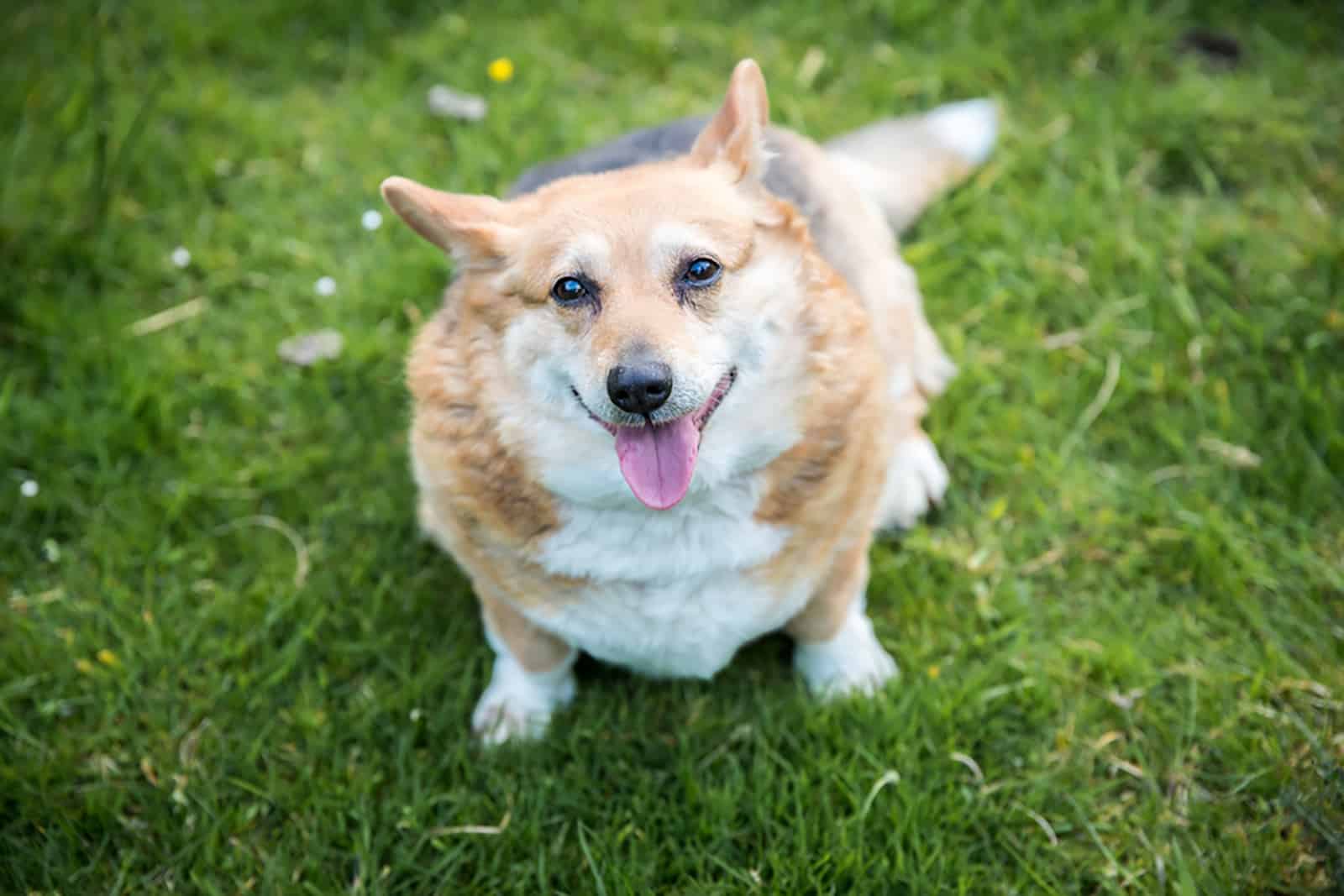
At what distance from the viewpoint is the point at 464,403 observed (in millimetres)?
2570

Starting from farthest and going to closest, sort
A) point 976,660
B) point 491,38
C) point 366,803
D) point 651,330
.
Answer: point 491,38, point 976,660, point 366,803, point 651,330

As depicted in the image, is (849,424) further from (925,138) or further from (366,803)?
(925,138)

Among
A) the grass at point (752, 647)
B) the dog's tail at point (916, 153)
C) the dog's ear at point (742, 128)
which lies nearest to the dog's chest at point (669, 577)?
the grass at point (752, 647)

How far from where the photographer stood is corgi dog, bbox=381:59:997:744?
2408 mm

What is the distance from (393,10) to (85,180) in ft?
4.92

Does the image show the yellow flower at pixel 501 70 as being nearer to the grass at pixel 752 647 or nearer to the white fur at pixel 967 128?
Result: the grass at pixel 752 647

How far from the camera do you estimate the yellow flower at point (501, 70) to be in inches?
176

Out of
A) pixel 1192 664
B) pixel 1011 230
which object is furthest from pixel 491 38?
pixel 1192 664

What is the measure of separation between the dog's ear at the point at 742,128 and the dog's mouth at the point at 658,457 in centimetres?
58

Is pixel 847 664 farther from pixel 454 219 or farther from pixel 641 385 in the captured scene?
pixel 454 219

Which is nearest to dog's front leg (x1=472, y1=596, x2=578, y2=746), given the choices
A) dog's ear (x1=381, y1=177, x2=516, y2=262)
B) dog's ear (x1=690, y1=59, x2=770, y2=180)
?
dog's ear (x1=381, y1=177, x2=516, y2=262)

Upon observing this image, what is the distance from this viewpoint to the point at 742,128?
8.46ft

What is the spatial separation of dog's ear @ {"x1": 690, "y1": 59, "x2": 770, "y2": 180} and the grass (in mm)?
1301

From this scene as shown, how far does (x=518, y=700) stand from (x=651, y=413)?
1024 millimetres
